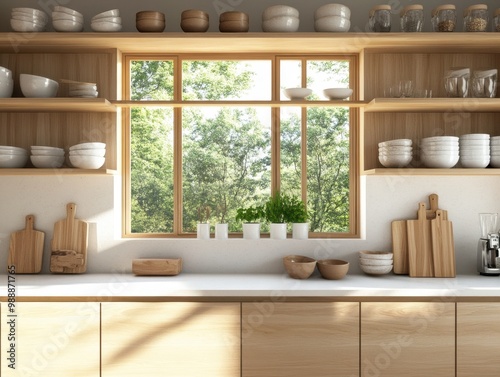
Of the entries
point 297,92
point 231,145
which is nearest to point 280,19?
point 297,92

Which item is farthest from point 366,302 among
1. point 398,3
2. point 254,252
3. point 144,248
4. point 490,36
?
point 398,3

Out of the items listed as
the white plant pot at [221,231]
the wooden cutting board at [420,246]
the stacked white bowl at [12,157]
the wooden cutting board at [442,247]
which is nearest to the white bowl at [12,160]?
the stacked white bowl at [12,157]

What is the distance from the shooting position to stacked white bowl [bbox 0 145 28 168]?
2652 mm

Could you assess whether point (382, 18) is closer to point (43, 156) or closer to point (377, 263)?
point (377, 263)

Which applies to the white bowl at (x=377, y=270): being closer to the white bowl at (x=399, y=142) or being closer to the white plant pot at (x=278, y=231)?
the white plant pot at (x=278, y=231)

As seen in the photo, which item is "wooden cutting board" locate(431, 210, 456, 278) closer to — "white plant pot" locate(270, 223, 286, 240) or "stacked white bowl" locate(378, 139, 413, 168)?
"stacked white bowl" locate(378, 139, 413, 168)

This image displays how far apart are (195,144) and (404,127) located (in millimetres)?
1309

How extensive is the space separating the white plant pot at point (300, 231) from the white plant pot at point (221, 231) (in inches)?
16.5

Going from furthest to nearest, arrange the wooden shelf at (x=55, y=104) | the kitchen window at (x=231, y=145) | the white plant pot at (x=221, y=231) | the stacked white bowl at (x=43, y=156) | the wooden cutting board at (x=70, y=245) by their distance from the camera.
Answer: the kitchen window at (x=231, y=145), the white plant pot at (x=221, y=231), the wooden cutting board at (x=70, y=245), the stacked white bowl at (x=43, y=156), the wooden shelf at (x=55, y=104)

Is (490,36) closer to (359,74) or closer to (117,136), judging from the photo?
(359,74)

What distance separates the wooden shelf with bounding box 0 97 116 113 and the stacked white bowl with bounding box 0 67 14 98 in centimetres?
8

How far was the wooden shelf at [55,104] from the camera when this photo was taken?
102 inches

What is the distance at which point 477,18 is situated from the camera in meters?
2.63

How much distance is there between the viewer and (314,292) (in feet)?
7.70
